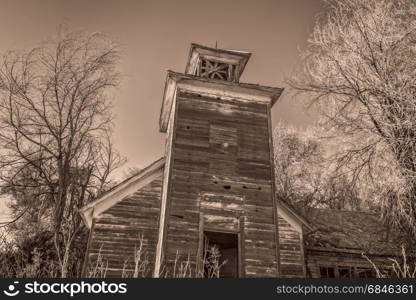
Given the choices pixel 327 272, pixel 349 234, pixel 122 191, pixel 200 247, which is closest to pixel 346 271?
pixel 327 272

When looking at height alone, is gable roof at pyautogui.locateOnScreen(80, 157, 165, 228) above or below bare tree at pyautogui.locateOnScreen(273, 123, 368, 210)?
below

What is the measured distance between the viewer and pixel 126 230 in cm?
1198

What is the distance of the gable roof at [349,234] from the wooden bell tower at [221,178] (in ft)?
10.4

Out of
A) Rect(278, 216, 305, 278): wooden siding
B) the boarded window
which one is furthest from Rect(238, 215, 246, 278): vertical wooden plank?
Rect(278, 216, 305, 278): wooden siding

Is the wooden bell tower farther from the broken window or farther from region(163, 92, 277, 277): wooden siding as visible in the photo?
the broken window

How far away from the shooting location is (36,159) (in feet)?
57.7

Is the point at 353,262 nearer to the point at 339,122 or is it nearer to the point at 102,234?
the point at 339,122

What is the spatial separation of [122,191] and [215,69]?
585cm

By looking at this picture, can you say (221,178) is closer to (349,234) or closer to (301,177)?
(349,234)

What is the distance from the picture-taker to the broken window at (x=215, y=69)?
1462cm

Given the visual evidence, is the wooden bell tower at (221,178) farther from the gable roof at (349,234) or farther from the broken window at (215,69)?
the gable roof at (349,234)

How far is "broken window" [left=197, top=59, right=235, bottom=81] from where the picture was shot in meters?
14.6

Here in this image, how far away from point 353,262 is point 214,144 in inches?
283

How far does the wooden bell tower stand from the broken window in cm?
31
